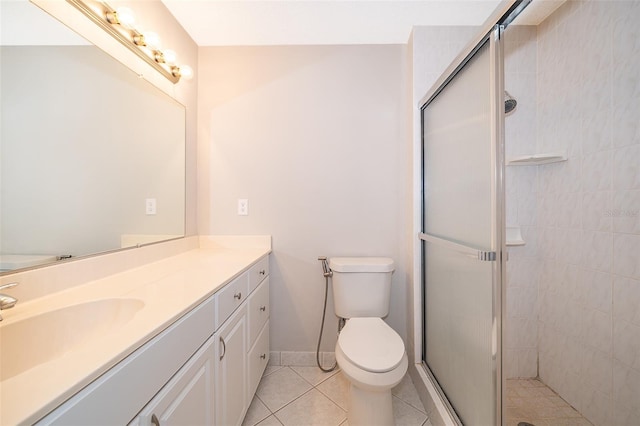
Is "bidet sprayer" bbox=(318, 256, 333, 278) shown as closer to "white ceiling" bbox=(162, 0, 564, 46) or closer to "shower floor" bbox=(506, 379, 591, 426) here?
"shower floor" bbox=(506, 379, 591, 426)

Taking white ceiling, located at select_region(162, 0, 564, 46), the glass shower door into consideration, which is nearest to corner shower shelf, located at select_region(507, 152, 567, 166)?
the glass shower door

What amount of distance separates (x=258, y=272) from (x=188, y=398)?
0.78 metres

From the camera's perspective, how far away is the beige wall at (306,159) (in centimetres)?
183

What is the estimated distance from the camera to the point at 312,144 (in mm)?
1838

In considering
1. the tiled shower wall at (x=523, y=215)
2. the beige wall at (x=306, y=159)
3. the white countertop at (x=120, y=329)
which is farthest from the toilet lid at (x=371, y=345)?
the tiled shower wall at (x=523, y=215)

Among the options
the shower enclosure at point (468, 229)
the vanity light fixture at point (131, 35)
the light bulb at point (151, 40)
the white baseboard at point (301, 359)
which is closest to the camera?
the shower enclosure at point (468, 229)

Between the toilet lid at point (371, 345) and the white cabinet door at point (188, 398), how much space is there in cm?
61

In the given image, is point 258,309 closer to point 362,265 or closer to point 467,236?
point 362,265

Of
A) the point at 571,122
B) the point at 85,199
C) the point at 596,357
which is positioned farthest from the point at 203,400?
the point at 571,122

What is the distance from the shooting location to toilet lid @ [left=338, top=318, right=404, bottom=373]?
1136mm

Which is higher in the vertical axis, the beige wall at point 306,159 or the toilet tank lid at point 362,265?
the beige wall at point 306,159

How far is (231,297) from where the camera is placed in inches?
43.0

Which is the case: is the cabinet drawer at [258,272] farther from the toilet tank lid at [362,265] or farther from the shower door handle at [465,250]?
the shower door handle at [465,250]

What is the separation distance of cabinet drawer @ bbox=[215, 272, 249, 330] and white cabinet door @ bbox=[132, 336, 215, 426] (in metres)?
0.10
